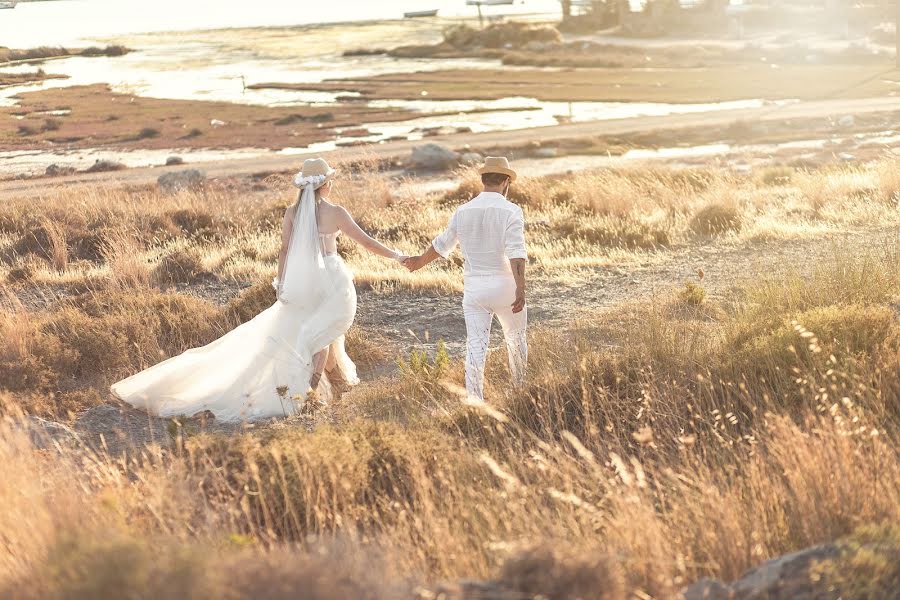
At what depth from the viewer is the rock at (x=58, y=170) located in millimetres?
35281

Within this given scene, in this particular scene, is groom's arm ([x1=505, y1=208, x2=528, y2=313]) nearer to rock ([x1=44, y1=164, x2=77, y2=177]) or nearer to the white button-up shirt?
the white button-up shirt

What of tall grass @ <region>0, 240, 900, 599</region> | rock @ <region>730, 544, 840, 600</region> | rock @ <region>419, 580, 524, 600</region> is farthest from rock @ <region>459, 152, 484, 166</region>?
rock @ <region>419, 580, 524, 600</region>

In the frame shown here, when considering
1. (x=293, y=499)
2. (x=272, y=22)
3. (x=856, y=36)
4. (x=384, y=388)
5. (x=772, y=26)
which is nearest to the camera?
(x=293, y=499)

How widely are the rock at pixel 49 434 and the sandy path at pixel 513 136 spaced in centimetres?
2139

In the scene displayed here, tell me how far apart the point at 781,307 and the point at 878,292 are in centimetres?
104

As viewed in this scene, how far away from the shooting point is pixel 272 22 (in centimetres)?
13850

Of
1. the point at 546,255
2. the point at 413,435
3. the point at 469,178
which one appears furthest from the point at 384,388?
the point at 469,178

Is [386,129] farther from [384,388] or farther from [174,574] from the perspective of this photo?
[174,574]

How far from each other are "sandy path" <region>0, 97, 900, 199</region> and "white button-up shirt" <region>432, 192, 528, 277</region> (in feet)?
69.5

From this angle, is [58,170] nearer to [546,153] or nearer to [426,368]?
[546,153]

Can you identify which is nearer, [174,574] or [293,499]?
[174,574]

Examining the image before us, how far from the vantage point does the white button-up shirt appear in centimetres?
758

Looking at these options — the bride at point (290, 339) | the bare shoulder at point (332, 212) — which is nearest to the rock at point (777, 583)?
the bride at point (290, 339)

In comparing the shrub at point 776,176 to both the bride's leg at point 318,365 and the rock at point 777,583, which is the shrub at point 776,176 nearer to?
the bride's leg at point 318,365
